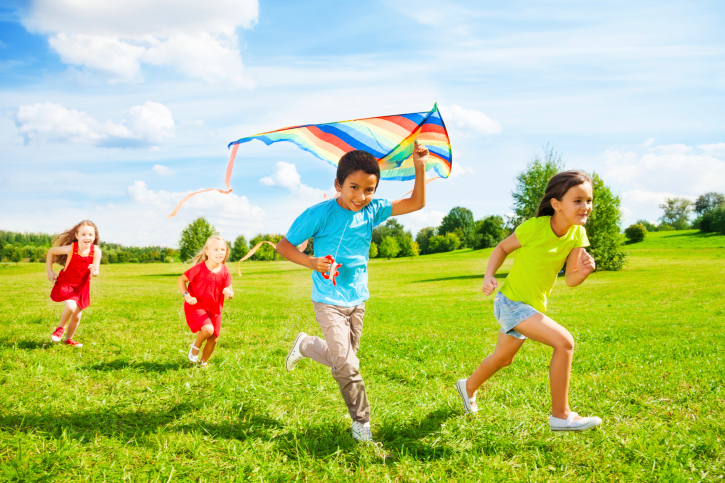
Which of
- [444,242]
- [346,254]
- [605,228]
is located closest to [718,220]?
[444,242]

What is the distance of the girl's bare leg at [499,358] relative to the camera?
4.37 meters

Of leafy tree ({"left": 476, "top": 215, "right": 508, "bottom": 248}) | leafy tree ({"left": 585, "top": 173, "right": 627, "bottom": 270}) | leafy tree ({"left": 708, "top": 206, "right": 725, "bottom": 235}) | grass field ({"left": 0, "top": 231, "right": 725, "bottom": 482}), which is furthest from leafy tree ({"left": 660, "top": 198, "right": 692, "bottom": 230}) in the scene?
grass field ({"left": 0, "top": 231, "right": 725, "bottom": 482})

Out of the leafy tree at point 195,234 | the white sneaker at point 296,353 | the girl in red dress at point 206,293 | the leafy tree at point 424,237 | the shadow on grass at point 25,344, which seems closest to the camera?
the white sneaker at point 296,353

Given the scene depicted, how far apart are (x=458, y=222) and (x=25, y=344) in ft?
326

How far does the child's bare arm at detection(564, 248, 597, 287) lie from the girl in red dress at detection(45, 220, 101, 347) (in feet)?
24.3

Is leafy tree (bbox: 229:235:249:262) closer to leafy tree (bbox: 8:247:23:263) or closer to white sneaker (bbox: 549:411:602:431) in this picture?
leafy tree (bbox: 8:247:23:263)

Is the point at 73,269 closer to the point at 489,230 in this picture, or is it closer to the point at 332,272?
the point at 332,272

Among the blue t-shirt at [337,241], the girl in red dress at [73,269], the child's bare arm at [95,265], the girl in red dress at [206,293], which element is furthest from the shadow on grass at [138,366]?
the blue t-shirt at [337,241]

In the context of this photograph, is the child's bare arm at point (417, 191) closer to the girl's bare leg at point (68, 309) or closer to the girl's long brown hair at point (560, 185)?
the girl's long brown hair at point (560, 185)

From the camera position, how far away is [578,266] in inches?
167

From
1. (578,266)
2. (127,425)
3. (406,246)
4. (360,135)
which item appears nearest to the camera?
(578,266)

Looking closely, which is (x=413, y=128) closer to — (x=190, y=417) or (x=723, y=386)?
(x=190, y=417)

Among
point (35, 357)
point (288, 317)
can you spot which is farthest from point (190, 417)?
point (288, 317)

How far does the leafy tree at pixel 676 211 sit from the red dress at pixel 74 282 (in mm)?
130695
